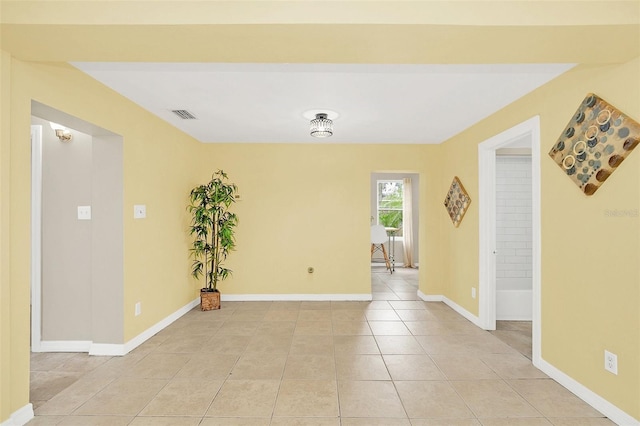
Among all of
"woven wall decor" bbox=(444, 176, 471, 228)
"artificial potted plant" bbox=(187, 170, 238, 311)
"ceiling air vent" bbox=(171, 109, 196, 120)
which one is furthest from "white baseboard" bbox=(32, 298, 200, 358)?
"woven wall decor" bbox=(444, 176, 471, 228)

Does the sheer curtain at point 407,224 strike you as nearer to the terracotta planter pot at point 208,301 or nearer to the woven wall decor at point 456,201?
the woven wall decor at point 456,201

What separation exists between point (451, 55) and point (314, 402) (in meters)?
2.37

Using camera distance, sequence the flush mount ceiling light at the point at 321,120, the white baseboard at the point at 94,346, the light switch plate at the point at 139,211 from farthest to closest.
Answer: the flush mount ceiling light at the point at 321,120 < the light switch plate at the point at 139,211 < the white baseboard at the point at 94,346

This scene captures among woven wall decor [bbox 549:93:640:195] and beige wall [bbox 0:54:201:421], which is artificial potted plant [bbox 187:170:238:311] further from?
woven wall decor [bbox 549:93:640:195]

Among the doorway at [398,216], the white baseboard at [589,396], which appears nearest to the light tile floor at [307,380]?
the white baseboard at [589,396]

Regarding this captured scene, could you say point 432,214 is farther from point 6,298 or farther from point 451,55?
point 6,298

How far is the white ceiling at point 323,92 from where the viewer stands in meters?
2.36

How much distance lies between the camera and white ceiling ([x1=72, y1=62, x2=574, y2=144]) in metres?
2.36

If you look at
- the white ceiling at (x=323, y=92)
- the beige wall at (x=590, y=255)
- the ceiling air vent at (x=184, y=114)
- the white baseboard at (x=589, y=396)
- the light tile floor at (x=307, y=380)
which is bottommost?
the light tile floor at (x=307, y=380)

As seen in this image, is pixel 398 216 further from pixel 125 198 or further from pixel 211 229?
pixel 125 198

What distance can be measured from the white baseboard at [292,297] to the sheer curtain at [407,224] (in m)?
3.37

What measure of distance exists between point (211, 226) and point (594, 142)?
160 inches

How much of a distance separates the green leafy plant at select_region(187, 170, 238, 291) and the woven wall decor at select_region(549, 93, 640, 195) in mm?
3662

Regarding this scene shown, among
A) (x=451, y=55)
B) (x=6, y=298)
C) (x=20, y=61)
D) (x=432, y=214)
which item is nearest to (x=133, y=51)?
(x=20, y=61)
